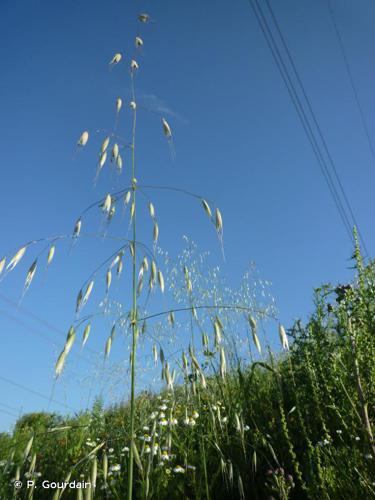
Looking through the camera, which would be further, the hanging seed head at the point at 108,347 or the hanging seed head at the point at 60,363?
the hanging seed head at the point at 108,347

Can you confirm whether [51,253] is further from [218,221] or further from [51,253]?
[218,221]

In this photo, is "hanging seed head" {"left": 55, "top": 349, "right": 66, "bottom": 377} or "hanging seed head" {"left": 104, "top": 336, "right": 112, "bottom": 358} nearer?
"hanging seed head" {"left": 55, "top": 349, "right": 66, "bottom": 377}

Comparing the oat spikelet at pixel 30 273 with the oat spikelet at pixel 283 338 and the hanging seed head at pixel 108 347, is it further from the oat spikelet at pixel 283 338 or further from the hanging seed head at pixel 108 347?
the oat spikelet at pixel 283 338

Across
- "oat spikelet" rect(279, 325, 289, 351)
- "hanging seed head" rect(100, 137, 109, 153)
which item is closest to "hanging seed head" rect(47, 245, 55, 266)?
"hanging seed head" rect(100, 137, 109, 153)

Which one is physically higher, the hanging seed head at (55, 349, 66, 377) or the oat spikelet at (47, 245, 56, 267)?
the oat spikelet at (47, 245, 56, 267)

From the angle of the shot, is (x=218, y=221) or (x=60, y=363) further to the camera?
(x=218, y=221)

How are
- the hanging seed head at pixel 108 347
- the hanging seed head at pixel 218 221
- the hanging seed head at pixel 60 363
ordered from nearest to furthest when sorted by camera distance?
the hanging seed head at pixel 60 363
the hanging seed head at pixel 108 347
the hanging seed head at pixel 218 221

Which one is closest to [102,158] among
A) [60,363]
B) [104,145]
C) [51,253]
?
[104,145]

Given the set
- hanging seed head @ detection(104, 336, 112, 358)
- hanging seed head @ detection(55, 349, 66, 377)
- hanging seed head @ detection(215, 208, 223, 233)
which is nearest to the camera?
hanging seed head @ detection(55, 349, 66, 377)

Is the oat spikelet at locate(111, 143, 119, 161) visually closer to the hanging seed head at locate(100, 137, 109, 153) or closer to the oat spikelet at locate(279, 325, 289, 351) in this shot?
the hanging seed head at locate(100, 137, 109, 153)

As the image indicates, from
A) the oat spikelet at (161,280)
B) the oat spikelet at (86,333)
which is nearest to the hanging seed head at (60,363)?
the oat spikelet at (86,333)

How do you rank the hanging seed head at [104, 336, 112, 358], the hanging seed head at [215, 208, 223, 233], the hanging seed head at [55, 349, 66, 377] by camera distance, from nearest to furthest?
1. the hanging seed head at [55, 349, 66, 377]
2. the hanging seed head at [104, 336, 112, 358]
3. the hanging seed head at [215, 208, 223, 233]

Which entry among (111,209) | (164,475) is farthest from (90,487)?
(164,475)

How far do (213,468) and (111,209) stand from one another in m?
2.07
